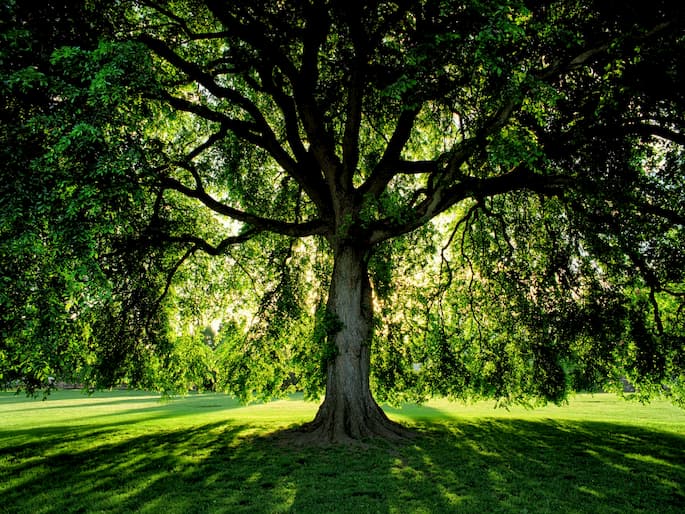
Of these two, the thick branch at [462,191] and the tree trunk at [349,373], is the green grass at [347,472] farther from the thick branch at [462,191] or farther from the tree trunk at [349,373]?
the thick branch at [462,191]

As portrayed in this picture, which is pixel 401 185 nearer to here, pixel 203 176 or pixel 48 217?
pixel 203 176

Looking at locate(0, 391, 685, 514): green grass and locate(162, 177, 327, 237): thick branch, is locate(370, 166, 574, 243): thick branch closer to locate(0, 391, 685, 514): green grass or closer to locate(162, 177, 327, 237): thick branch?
locate(162, 177, 327, 237): thick branch

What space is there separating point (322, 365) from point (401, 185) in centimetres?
803

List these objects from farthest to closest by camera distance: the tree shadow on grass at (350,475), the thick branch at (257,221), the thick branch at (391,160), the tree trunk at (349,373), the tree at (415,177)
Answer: the thick branch at (257,221) < the thick branch at (391,160) < the tree trunk at (349,373) < the tree at (415,177) < the tree shadow on grass at (350,475)

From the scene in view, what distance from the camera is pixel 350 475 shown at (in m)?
8.29


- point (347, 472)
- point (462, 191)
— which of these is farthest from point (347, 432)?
point (462, 191)

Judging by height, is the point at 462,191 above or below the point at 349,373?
above

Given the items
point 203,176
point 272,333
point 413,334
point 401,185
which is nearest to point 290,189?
point 203,176

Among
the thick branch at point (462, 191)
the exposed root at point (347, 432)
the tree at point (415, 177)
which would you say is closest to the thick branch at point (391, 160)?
the tree at point (415, 177)

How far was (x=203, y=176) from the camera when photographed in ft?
52.3

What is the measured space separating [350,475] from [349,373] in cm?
385

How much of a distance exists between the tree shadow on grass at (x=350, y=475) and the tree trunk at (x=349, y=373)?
853 millimetres

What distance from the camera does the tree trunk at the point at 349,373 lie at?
11562 mm

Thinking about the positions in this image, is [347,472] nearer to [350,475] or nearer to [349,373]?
[350,475]
